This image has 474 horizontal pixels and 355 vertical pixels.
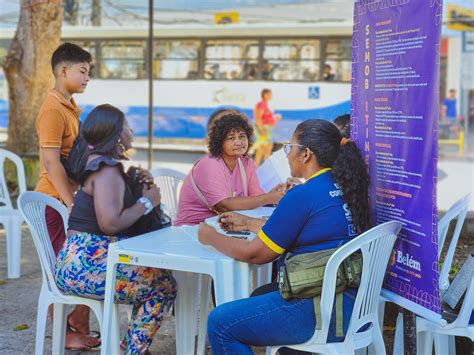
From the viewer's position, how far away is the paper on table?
4947 millimetres

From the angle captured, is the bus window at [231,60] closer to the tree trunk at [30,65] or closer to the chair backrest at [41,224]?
the tree trunk at [30,65]

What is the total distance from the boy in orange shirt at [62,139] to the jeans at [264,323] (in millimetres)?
1508

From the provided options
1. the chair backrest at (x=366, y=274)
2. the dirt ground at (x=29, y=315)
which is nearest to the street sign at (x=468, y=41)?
the dirt ground at (x=29, y=315)

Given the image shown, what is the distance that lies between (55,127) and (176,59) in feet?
43.3

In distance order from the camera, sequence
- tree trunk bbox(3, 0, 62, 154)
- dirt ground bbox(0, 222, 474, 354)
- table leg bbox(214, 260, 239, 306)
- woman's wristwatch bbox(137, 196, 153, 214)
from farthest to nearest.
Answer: tree trunk bbox(3, 0, 62, 154) < dirt ground bbox(0, 222, 474, 354) < woman's wristwatch bbox(137, 196, 153, 214) < table leg bbox(214, 260, 239, 306)

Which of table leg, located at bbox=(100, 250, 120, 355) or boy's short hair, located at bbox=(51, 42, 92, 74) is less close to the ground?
boy's short hair, located at bbox=(51, 42, 92, 74)

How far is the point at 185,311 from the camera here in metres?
3.78

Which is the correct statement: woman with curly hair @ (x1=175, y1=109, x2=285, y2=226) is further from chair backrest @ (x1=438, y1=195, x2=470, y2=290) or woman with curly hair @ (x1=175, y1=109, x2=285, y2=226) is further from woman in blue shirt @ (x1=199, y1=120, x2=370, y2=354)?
woman in blue shirt @ (x1=199, y1=120, x2=370, y2=354)

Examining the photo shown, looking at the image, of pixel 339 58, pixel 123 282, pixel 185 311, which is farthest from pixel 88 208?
pixel 339 58

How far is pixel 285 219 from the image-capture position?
2875 mm

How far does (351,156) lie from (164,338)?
1.97 meters

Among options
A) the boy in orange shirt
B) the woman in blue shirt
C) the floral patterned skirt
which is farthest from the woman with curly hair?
Result: the woman in blue shirt

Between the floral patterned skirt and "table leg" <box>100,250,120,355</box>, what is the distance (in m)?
0.07

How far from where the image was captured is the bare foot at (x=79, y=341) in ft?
13.7
